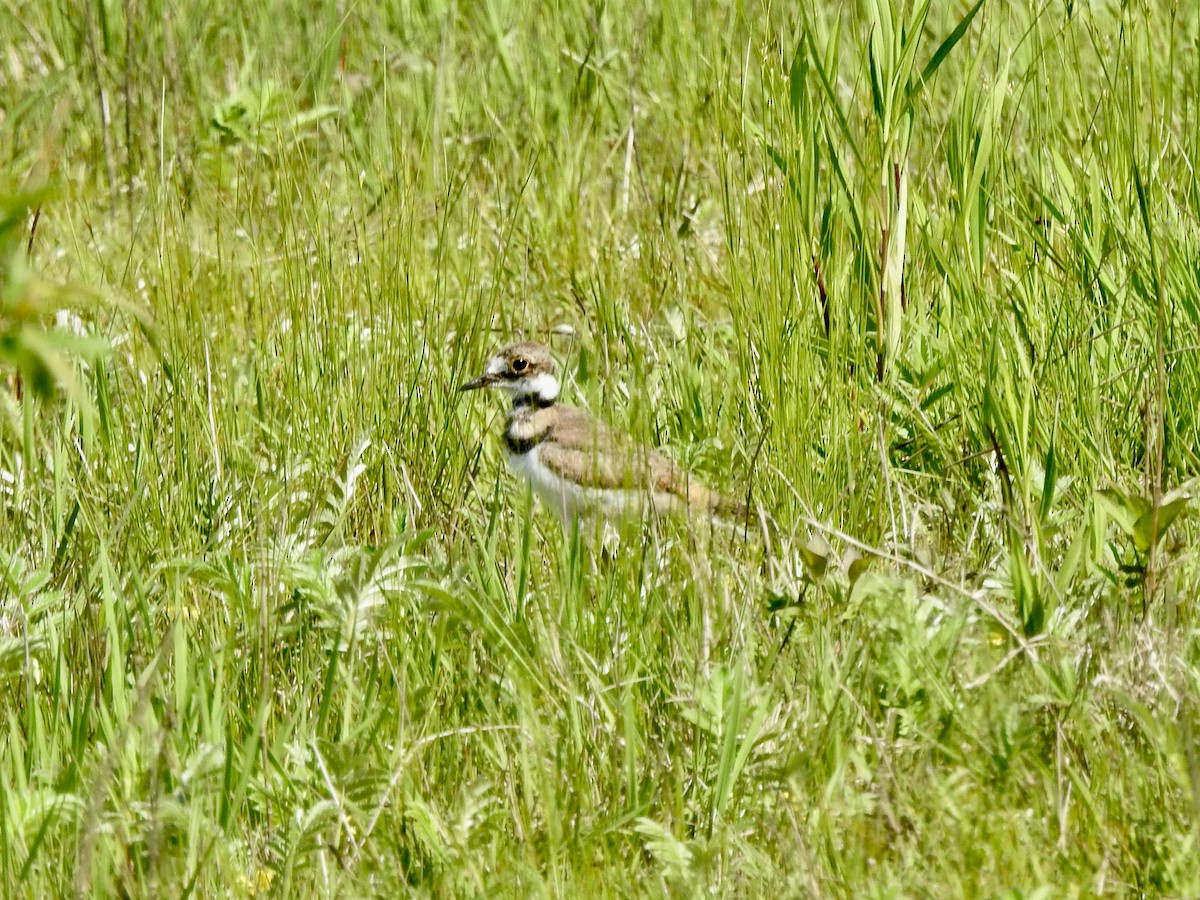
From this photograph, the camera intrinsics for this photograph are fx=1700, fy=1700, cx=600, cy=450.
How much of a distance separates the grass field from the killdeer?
116 mm

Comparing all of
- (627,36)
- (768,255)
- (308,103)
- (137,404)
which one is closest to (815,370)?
(768,255)

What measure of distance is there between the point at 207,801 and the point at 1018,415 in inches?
83.5

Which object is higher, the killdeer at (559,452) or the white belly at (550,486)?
the killdeer at (559,452)

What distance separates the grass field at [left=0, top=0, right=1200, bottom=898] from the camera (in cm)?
304

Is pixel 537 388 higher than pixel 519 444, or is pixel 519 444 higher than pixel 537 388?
pixel 537 388

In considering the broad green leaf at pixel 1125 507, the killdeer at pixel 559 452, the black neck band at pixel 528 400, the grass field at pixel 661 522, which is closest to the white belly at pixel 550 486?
the killdeer at pixel 559 452

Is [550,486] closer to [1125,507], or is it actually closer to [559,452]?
[559,452]

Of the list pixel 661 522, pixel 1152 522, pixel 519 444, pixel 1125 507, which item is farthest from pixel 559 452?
pixel 1152 522

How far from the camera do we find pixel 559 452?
535 centimetres

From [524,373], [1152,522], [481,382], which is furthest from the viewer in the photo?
[524,373]

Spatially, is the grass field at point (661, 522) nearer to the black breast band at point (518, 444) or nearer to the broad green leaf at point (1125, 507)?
the broad green leaf at point (1125, 507)

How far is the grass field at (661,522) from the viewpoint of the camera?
3.04 meters

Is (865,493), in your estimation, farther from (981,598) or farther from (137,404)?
(137,404)

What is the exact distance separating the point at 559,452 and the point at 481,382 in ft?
1.26
